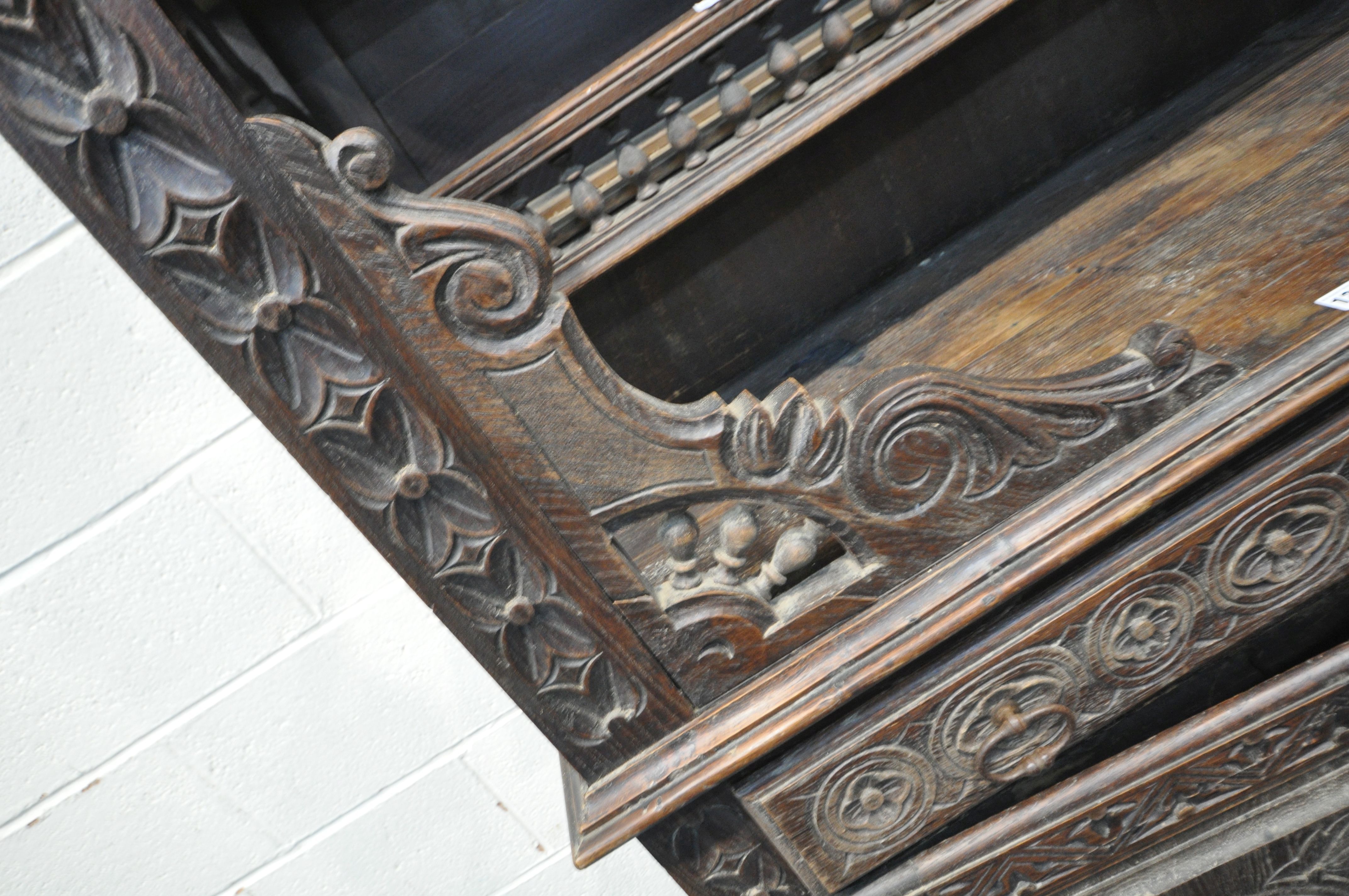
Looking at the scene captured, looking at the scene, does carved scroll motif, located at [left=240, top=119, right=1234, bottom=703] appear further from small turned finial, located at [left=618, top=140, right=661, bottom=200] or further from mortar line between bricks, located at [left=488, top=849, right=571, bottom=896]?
mortar line between bricks, located at [left=488, top=849, right=571, bottom=896]

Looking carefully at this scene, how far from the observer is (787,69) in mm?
748

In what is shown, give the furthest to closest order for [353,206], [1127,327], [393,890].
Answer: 1. [393,890]
2. [1127,327]
3. [353,206]

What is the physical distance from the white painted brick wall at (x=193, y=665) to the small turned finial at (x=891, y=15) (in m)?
0.63

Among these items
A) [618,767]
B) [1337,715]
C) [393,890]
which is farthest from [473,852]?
[1337,715]

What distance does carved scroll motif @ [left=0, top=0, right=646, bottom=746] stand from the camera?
0.42m

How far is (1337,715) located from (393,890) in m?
0.88

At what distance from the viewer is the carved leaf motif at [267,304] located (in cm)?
45

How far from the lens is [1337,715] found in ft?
2.16

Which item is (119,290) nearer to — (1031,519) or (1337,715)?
(1031,519)

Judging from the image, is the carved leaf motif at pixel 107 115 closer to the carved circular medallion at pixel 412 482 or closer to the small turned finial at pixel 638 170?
the carved circular medallion at pixel 412 482

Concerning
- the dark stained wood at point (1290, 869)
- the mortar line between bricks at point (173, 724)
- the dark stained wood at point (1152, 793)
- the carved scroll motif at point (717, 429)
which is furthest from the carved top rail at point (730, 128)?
the dark stained wood at point (1290, 869)

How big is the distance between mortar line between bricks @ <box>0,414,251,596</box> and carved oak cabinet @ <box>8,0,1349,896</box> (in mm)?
239

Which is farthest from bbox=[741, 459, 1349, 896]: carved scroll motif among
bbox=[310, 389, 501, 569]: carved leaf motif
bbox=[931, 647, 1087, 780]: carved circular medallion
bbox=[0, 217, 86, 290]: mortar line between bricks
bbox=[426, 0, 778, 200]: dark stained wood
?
bbox=[0, 217, 86, 290]: mortar line between bricks

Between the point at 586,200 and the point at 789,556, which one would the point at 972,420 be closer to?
the point at 789,556
